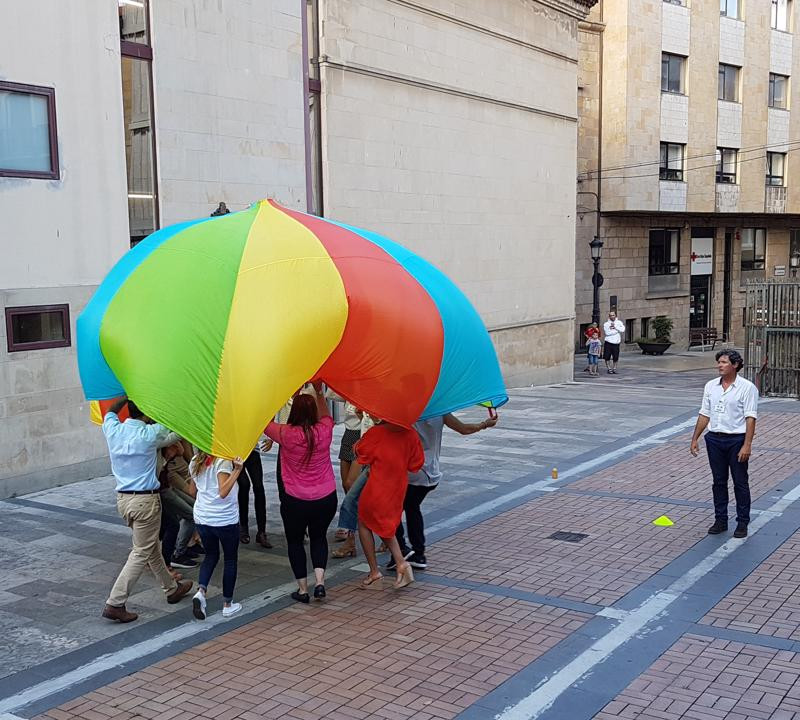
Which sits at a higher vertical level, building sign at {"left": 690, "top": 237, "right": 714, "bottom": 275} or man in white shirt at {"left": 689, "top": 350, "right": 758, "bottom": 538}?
building sign at {"left": 690, "top": 237, "right": 714, "bottom": 275}

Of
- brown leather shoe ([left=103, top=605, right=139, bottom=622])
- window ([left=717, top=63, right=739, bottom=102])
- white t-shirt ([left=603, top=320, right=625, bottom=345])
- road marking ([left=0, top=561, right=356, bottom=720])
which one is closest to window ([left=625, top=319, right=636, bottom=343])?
white t-shirt ([left=603, top=320, right=625, bottom=345])

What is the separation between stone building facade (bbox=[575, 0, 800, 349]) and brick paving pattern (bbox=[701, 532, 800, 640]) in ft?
76.4

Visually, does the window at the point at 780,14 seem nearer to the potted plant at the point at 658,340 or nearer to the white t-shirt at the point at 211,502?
the potted plant at the point at 658,340

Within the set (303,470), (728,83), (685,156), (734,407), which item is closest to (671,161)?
(685,156)

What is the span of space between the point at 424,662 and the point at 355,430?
10.5 feet

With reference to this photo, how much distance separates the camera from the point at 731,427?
8625 mm

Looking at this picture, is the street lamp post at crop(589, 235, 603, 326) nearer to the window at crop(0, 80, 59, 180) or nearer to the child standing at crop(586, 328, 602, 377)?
the child standing at crop(586, 328, 602, 377)

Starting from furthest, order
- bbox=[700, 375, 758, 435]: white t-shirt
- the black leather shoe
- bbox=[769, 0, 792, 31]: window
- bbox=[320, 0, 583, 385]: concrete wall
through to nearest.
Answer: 1. bbox=[769, 0, 792, 31]: window
2. bbox=[320, 0, 583, 385]: concrete wall
3. the black leather shoe
4. bbox=[700, 375, 758, 435]: white t-shirt

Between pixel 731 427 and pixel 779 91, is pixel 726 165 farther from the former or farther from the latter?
pixel 731 427

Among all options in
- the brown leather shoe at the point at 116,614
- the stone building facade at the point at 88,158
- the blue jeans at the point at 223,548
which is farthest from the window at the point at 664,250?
the brown leather shoe at the point at 116,614

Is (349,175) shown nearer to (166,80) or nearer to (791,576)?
(166,80)

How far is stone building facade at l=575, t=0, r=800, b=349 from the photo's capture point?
31.0 metres

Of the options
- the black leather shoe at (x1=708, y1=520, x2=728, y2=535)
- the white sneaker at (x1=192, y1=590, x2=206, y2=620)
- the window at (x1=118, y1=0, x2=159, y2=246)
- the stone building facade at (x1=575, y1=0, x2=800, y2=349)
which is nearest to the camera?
the white sneaker at (x1=192, y1=590, x2=206, y2=620)

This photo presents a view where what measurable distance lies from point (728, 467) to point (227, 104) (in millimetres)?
8759
